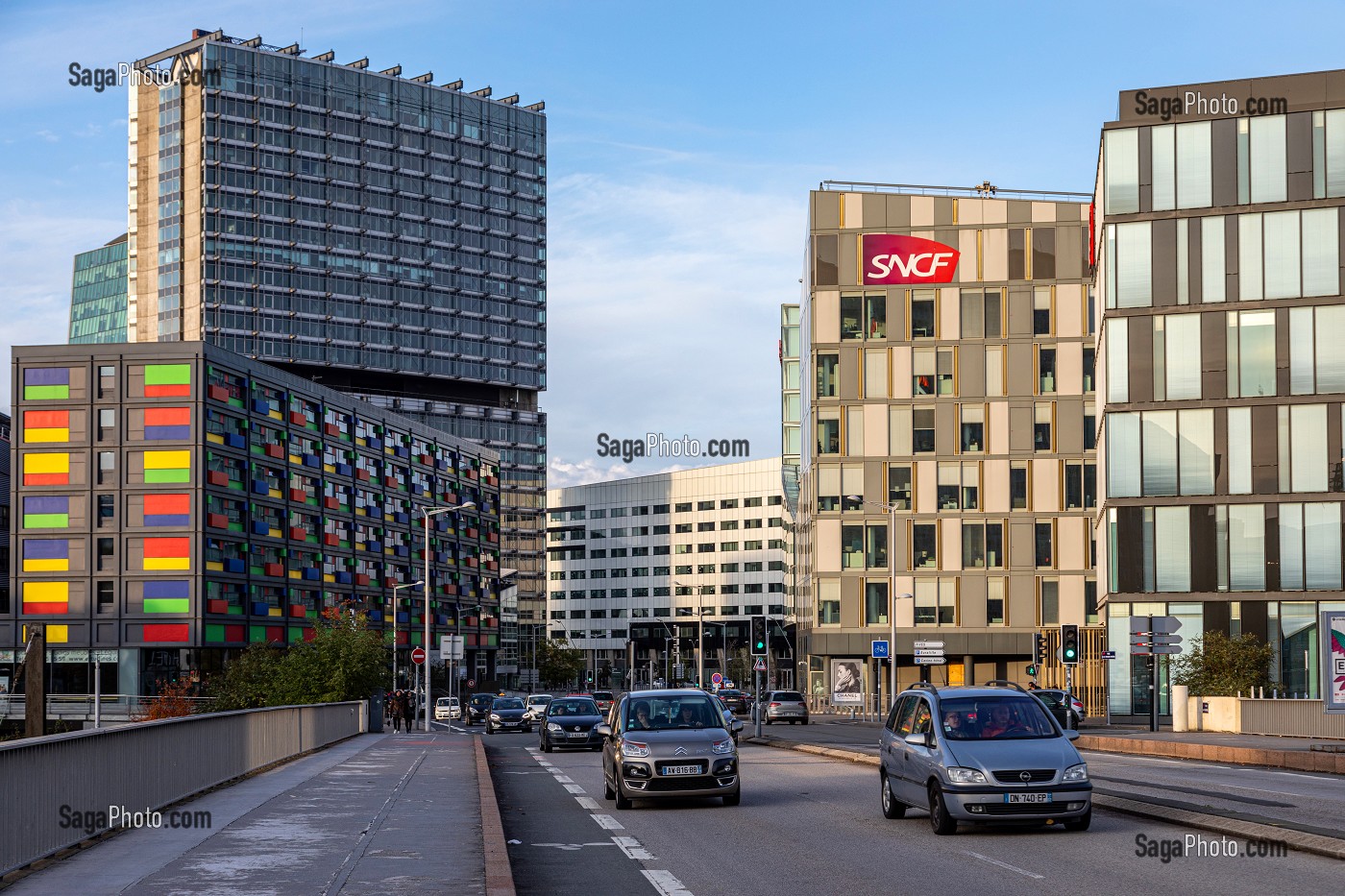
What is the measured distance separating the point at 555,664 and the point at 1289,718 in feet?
478

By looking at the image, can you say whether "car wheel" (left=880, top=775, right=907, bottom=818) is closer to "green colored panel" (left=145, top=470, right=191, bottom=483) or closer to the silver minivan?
the silver minivan

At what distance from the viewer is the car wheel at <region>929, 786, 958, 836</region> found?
55.0 ft

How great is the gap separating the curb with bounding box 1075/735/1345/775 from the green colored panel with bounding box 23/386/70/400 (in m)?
79.7

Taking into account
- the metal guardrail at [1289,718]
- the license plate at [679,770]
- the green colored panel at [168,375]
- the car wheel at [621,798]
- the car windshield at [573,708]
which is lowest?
the metal guardrail at [1289,718]

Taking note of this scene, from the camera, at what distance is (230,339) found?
166000 millimetres

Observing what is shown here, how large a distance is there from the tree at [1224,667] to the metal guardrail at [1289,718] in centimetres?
658

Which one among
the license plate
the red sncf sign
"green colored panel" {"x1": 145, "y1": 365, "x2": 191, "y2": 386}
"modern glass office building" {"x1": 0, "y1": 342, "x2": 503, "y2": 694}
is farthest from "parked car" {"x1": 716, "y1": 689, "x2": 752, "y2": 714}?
the license plate

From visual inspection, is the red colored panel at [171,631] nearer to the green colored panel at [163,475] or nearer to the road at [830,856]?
the green colored panel at [163,475]

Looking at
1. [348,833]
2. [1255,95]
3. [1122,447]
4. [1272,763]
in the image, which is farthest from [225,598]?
[348,833]

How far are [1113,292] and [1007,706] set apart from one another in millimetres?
51583

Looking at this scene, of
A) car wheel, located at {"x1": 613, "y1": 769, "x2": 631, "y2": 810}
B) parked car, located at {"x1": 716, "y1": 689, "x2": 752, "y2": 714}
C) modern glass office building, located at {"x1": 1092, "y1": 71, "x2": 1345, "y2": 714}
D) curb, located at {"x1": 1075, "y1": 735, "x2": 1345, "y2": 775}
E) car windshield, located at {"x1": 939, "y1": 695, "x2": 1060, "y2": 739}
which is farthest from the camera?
parked car, located at {"x1": 716, "y1": 689, "x2": 752, "y2": 714}

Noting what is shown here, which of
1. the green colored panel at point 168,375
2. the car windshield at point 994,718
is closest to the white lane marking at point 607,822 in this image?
the car windshield at point 994,718

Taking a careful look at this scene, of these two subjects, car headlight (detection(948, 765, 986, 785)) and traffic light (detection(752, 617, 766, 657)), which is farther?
Result: traffic light (detection(752, 617, 766, 657))

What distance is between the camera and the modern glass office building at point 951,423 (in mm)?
89812
